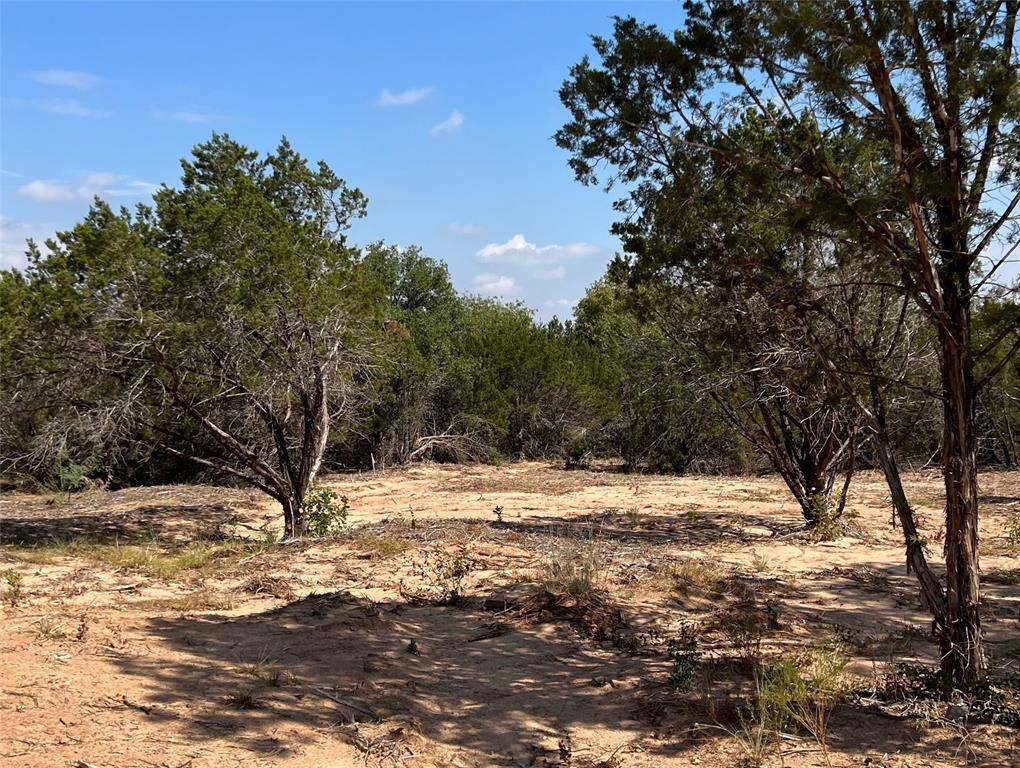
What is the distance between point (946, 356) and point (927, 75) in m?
1.46

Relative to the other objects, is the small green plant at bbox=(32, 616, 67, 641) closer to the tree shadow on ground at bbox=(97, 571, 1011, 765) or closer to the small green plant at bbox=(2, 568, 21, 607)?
the tree shadow on ground at bbox=(97, 571, 1011, 765)

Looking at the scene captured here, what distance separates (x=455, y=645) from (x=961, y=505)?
3420 millimetres

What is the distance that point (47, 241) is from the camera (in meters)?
10.1

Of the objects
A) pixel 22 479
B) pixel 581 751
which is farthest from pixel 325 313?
pixel 22 479

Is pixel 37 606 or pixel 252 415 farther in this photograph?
pixel 252 415

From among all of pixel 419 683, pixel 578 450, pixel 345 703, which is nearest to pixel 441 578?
pixel 419 683

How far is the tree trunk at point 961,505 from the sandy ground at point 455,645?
0.35 meters

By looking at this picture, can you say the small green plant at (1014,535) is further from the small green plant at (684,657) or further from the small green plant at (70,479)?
the small green plant at (70,479)

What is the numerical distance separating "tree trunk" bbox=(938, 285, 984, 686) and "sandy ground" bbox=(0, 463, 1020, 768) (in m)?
0.35

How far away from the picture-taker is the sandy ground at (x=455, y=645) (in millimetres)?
4145

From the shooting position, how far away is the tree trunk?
14.8ft

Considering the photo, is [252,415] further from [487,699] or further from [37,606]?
[487,699]

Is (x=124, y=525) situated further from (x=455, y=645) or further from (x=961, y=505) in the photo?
(x=961, y=505)

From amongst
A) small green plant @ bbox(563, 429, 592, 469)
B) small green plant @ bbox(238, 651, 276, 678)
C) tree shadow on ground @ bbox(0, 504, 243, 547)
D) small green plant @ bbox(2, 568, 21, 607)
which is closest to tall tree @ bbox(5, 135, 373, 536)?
tree shadow on ground @ bbox(0, 504, 243, 547)
